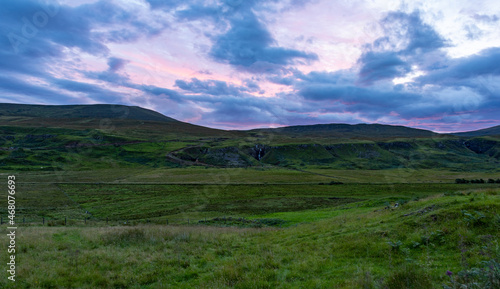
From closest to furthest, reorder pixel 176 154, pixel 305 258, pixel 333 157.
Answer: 1. pixel 305 258
2. pixel 176 154
3. pixel 333 157

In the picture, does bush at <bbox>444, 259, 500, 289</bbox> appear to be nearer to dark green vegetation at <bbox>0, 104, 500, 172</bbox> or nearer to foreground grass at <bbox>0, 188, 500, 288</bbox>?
foreground grass at <bbox>0, 188, 500, 288</bbox>

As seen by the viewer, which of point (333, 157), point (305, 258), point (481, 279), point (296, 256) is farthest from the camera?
point (333, 157)


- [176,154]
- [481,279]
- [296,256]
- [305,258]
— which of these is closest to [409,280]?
[481,279]

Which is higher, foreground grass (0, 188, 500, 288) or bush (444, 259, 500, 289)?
bush (444, 259, 500, 289)

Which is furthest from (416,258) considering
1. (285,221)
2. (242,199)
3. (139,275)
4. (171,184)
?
(171,184)

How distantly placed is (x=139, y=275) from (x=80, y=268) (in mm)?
2986

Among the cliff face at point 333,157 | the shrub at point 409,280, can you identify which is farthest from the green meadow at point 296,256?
the cliff face at point 333,157

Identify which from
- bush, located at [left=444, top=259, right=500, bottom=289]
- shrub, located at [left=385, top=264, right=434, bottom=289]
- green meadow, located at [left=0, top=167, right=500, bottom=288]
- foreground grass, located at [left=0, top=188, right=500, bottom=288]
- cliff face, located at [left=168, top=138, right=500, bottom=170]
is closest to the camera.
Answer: bush, located at [left=444, top=259, right=500, bottom=289]

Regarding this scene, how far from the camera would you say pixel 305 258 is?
37.7ft

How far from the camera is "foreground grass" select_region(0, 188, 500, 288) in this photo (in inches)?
342

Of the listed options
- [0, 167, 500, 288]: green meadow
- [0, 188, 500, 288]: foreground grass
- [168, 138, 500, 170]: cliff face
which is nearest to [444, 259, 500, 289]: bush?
[0, 167, 500, 288]: green meadow

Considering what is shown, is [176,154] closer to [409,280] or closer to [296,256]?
[296,256]

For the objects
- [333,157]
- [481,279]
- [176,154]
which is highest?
[481,279]

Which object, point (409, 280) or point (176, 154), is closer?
point (409, 280)
